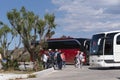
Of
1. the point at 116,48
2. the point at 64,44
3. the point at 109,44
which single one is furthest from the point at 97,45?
the point at 64,44

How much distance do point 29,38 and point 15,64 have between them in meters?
4.30

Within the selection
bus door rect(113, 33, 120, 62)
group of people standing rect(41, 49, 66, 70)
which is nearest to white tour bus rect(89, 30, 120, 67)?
bus door rect(113, 33, 120, 62)

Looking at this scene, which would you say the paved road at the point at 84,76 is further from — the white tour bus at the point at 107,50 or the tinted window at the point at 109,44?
the tinted window at the point at 109,44

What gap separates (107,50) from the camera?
3244 cm

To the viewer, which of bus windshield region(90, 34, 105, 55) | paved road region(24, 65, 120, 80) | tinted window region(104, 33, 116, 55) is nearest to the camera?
paved road region(24, 65, 120, 80)

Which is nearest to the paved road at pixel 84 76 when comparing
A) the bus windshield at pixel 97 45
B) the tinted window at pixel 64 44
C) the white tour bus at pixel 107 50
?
the white tour bus at pixel 107 50

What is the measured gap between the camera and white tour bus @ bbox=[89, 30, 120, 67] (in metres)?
32.0

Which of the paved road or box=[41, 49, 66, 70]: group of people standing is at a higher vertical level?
box=[41, 49, 66, 70]: group of people standing

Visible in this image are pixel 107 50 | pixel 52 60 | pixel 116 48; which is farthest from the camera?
pixel 52 60

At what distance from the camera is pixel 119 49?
32.0m

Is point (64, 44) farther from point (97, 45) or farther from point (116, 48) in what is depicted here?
point (116, 48)

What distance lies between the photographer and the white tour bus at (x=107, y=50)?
3203 cm

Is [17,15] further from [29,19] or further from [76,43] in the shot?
[76,43]

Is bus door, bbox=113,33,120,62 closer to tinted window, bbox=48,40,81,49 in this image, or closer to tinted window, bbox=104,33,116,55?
tinted window, bbox=104,33,116,55
